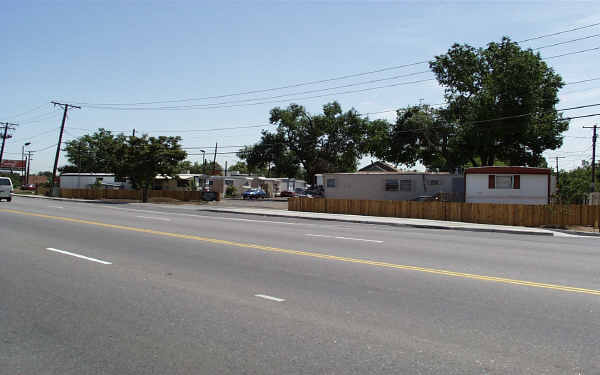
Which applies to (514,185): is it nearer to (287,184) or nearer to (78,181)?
(287,184)

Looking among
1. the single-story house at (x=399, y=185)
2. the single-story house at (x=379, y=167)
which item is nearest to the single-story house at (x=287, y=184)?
the single-story house at (x=379, y=167)

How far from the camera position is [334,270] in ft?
29.7

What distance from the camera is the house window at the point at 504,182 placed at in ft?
92.4

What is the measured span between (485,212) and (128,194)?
39.7 meters

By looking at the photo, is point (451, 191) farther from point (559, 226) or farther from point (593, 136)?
point (593, 136)

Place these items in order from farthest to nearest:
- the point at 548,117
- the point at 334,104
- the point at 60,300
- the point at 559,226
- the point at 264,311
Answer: the point at 334,104, the point at 548,117, the point at 559,226, the point at 60,300, the point at 264,311

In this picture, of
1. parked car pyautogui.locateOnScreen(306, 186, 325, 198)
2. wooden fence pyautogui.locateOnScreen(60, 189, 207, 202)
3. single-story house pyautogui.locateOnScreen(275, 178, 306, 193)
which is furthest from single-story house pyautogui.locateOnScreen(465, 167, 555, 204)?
single-story house pyautogui.locateOnScreen(275, 178, 306, 193)

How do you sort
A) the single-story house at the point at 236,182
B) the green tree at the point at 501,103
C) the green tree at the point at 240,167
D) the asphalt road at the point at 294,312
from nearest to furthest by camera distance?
1. the asphalt road at the point at 294,312
2. the green tree at the point at 501,103
3. the single-story house at the point at 236,182
4. the green tree at the point at 240,167

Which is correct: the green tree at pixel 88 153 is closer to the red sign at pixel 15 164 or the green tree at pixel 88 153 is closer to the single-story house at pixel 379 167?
the red sign at pixel 15 164

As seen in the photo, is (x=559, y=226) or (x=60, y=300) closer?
(x=60, y=300)

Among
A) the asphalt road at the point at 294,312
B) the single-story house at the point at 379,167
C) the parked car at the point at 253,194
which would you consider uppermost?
the single-story house at the point at 379,167

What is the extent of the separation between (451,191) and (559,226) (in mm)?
13541

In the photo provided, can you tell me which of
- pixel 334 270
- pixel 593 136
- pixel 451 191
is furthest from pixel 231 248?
pixel 593 136

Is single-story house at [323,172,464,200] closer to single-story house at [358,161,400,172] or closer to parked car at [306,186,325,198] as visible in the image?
parked car at [306,186,325,198]
